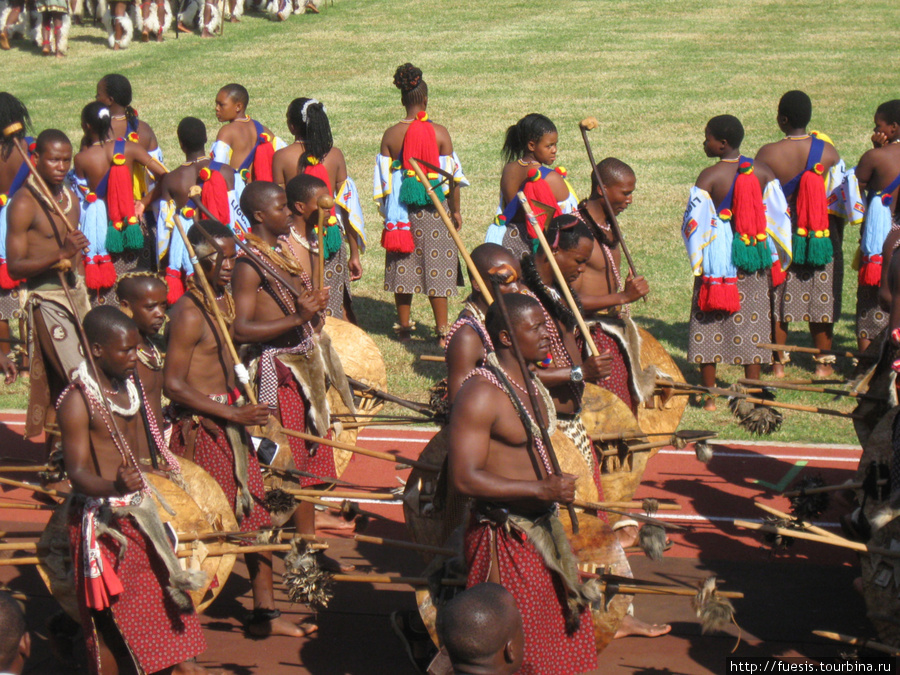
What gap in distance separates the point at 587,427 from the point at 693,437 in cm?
77

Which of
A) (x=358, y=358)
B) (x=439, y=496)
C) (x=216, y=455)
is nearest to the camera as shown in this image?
(x=439, y=496)

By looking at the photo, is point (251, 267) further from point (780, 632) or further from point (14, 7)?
point (14, 7)

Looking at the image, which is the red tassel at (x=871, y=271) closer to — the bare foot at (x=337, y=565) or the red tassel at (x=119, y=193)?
the bare foot at (x=337, y=565)

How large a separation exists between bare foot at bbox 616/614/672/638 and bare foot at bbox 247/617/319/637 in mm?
1702

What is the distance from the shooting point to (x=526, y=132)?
935 cm

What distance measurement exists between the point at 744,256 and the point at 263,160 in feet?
16.1

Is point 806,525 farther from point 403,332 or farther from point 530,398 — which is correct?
point 403,332

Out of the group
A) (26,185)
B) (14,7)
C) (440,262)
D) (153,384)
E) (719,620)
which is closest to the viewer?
(719,620)

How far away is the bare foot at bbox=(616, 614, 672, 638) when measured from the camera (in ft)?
19.9

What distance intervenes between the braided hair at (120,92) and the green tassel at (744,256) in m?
6.32

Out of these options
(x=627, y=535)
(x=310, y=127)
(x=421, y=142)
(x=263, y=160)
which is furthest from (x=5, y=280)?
(x=627, y=535)

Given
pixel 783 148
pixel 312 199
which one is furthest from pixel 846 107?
pixel 312 199

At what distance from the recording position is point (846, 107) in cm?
2214

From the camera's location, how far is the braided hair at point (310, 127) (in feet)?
33.9
